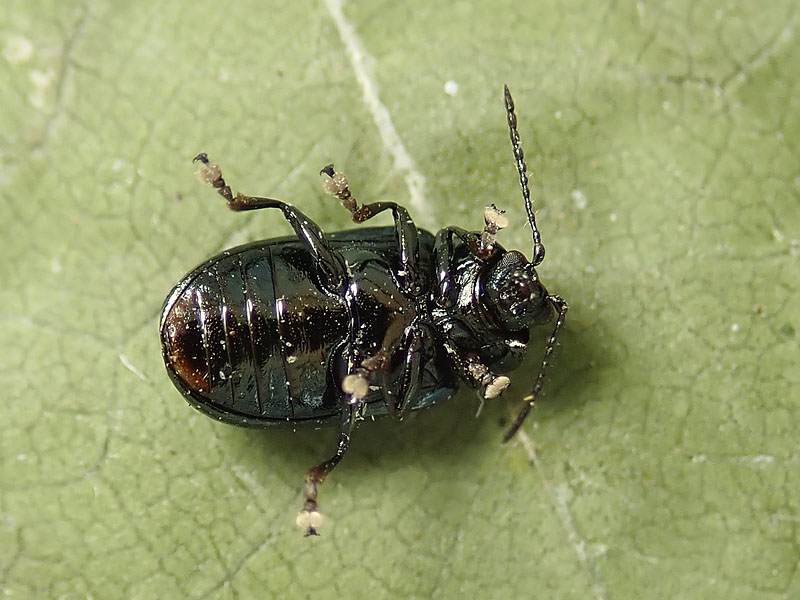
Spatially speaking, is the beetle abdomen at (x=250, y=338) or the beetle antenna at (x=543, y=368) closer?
the beetle abdomen at (x=250, y=338)

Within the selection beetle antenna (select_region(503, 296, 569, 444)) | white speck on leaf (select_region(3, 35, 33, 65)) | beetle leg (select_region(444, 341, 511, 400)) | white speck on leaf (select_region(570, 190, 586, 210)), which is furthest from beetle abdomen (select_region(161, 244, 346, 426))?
white speck on leaf (select_region(3, 35, 33, 65))

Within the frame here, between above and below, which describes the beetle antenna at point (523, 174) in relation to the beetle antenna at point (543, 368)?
above

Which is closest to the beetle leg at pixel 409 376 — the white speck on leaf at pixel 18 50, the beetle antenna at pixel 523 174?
the beetle antenna at pixel 523 174

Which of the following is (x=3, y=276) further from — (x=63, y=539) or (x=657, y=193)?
(x=657, y=193)

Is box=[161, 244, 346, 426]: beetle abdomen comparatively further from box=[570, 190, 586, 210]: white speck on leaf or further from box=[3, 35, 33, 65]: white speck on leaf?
box=[3, 35, 33, 65]: white speck on leaf

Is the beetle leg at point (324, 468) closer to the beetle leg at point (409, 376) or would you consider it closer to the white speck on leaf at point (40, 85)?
the beetle leg at point (409, 376)

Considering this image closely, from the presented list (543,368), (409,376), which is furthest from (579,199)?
(409,376)

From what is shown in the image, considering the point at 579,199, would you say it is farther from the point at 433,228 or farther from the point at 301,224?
the point at 301,224
